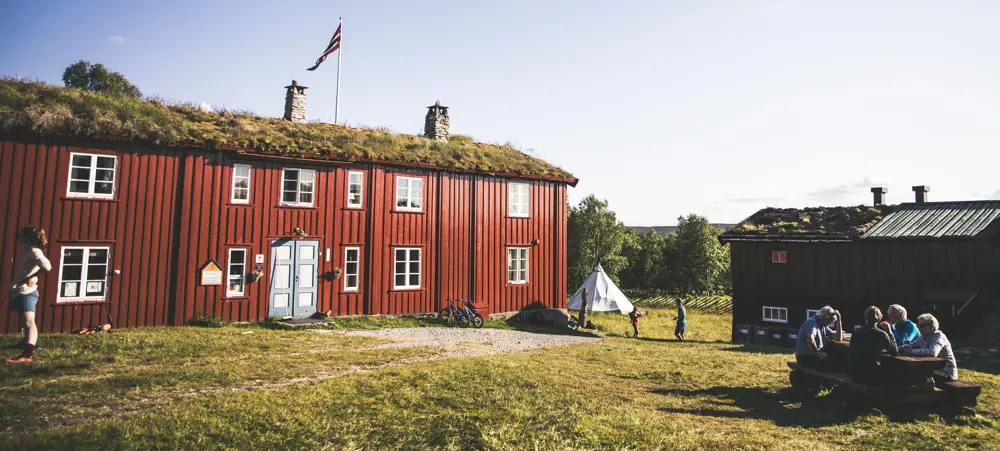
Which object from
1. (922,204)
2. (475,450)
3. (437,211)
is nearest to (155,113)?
(437,211)

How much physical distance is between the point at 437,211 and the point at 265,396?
42.6 feet

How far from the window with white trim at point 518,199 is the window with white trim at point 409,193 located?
387 centimetres

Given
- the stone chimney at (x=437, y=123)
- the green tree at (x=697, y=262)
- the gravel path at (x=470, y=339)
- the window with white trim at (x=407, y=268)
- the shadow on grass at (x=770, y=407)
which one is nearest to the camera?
the shadow on grass at (x=770, y=407)

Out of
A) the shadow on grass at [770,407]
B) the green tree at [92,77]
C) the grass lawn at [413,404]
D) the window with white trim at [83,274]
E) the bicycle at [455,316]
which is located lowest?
the shadow on grass at [770,407]

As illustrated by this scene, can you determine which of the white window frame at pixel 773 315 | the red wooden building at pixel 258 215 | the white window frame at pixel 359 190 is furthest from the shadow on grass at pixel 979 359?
the white window frame at pixel 359 190

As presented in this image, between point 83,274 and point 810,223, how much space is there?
25.7 meters

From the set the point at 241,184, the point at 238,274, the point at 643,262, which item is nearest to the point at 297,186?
the point at 241,184

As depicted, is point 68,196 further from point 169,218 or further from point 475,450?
point 475,450

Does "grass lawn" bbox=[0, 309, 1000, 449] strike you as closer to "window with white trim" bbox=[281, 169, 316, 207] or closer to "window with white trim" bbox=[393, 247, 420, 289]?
"window with white trim" bbox=[281, 169, 316, 207]

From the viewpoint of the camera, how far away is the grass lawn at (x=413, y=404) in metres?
6.41

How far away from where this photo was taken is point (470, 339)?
52.3 feet

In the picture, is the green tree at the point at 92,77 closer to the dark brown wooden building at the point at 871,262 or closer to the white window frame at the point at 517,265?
the white window frame at the point at 517,265

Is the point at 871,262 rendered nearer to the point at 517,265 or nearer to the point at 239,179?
the point at 517,265

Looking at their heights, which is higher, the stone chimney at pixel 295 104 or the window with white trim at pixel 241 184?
the stone chimney at pixel 295 104
